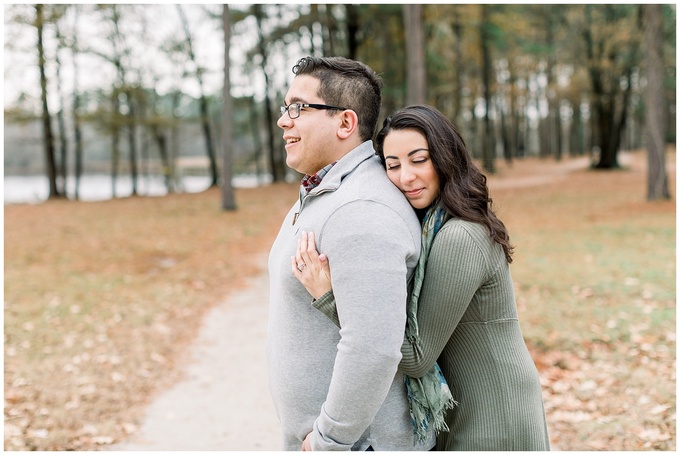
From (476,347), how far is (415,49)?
1245 centimetres

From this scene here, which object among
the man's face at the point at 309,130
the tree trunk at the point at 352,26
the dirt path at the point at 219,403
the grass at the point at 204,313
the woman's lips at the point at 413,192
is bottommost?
the dirt path at the point at 219,403

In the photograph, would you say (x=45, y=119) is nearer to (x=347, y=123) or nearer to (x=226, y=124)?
(x=226, y=124)

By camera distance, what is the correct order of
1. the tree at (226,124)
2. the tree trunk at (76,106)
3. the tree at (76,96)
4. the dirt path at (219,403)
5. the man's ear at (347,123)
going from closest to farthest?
the man's ear at (347,123), the dirt path at (219,403), the tree at (226,124), the tree at (76,96), the tree trunk at (76,106)

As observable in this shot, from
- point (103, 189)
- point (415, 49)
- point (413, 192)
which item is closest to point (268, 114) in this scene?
point (415, 49)

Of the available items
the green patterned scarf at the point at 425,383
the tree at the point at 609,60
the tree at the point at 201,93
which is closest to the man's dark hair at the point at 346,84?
the green patterned scarf at the point at 425,383

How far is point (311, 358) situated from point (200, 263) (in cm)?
1007

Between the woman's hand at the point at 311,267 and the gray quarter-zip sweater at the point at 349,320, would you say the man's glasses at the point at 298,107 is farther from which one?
the woman's hand at the point at 311,267

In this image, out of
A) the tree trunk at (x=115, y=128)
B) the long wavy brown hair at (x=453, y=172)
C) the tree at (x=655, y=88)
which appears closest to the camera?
the long wavy brown hair at (x=453, y=172)

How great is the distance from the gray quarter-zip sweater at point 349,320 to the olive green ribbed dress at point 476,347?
11 cm

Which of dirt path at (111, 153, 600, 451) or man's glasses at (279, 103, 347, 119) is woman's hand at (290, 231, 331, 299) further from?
dirt path at (111, 153, 600, 451)

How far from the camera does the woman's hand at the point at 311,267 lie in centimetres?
179

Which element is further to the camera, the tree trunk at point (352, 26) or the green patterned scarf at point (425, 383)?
the tree trunk at point (352, 26)

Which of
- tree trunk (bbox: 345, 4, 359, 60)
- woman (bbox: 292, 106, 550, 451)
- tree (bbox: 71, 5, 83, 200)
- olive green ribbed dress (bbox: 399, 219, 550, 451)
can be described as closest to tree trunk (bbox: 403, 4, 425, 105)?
tree trunk (bbox: 345, 4, 359, 60)

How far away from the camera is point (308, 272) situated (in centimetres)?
182
